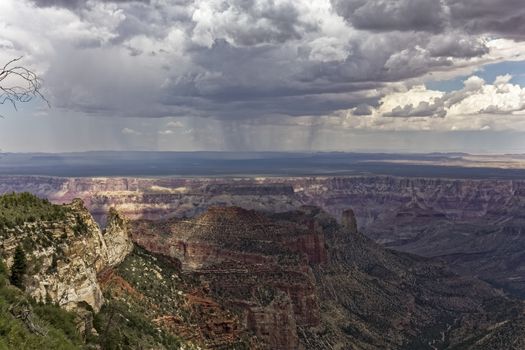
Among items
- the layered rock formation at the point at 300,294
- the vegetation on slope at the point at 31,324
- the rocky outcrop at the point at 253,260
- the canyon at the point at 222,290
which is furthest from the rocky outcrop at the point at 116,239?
the rocky outcrop at the point at 253,260

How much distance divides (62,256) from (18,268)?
4.82 m

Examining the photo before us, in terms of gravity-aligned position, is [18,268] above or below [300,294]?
above

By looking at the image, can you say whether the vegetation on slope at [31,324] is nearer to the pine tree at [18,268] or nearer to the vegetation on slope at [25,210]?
the pine tree at [18,268]

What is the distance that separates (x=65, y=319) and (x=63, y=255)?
24.6 feet

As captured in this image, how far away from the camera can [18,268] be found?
123 ft

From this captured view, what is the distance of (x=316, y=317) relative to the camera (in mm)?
134000

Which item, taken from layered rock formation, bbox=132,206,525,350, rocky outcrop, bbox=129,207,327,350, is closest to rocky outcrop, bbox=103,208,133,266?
layered rock formation, bbox=132,206,525,350

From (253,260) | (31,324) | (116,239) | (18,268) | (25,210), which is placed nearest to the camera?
(31,324)

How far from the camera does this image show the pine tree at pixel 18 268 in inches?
1443

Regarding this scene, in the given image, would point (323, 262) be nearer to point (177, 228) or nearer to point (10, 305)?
point (177, 228)

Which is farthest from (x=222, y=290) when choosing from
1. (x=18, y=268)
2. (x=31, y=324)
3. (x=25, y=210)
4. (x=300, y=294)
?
(x=31, y=324)

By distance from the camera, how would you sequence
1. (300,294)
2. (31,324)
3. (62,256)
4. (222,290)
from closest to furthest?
(31,324)
(62,256)
(222,290)
(300,294)

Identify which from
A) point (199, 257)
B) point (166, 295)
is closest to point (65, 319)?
point (166, 295)

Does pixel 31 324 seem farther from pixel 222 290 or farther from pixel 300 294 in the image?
pixel 300 294
